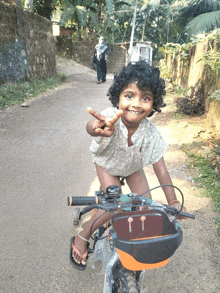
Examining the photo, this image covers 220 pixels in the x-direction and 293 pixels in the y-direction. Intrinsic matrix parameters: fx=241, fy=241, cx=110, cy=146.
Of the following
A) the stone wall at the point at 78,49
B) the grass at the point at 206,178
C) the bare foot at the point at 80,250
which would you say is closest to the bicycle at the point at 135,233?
the bare foot at the point at 80,250

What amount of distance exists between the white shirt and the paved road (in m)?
1.02

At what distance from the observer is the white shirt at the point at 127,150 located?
1807 millimetres

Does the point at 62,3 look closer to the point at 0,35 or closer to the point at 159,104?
the point at 0,35

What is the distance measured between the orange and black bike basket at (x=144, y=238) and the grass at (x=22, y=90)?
615 cm

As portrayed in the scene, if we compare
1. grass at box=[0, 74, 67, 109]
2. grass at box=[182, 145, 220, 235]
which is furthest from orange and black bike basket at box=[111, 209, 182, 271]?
grass at box=[0, 74, 67, 109]

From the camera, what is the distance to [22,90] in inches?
308

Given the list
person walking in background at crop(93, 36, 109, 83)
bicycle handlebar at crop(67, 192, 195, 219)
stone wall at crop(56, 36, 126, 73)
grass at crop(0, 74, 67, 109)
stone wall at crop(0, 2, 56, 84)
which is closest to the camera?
bicycle handlebar at crop(67, 192, 195, 219)

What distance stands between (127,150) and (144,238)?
2.51 feet

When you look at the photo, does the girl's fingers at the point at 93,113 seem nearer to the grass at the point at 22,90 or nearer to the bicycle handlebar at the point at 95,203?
the bicycle handlebar at the point at 95,203

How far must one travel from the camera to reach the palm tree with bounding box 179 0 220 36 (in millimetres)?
19250

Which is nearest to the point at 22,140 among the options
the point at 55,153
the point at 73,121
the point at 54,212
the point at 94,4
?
the point at 55,153

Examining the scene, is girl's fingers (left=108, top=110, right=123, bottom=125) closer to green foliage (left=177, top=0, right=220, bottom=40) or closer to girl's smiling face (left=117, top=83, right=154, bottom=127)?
girl's smiling face (left=117, top=83, right=154, bottom=127)

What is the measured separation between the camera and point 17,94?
24.1ft

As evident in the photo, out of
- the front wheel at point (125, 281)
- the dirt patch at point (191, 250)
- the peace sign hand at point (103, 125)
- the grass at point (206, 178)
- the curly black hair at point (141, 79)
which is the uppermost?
the curly black hair at point (141, 79)
